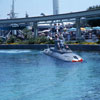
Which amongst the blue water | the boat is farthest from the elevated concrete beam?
the blue water

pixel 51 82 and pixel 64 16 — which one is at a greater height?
pixel 64 16

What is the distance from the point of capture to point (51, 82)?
34.5m

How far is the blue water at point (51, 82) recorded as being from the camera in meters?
28.8

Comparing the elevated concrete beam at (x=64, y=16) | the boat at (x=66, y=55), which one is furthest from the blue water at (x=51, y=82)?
the elevated concrete beam at (x=64, y=16)

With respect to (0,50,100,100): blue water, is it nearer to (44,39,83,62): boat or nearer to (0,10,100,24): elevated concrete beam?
(44,39,83,62): boat

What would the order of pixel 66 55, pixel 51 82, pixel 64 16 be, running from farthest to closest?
1. pixel 64 16
2. pixel 66 55
3. pixel 51 82

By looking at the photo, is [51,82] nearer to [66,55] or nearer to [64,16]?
[66,55]

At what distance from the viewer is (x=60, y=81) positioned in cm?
3506

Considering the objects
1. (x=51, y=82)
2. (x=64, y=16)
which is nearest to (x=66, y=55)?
(x=51, y=82)

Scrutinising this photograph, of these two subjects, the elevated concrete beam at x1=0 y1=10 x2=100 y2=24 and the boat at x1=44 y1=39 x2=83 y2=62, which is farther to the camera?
the elevated concrete beam at x1=0 y1=10 x2=100 y2=24

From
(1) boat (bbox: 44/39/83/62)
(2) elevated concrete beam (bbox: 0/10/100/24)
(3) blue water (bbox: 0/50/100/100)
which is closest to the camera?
(3) blue water (bbox: 0/50/100/100)

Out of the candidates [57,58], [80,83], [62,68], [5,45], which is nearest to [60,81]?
[80,83]

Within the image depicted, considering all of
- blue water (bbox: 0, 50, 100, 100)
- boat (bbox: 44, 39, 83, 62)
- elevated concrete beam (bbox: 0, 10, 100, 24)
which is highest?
elevated concrete beam (bbox: 0, 10, 100, 24)

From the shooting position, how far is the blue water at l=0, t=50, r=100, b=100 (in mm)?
28844
